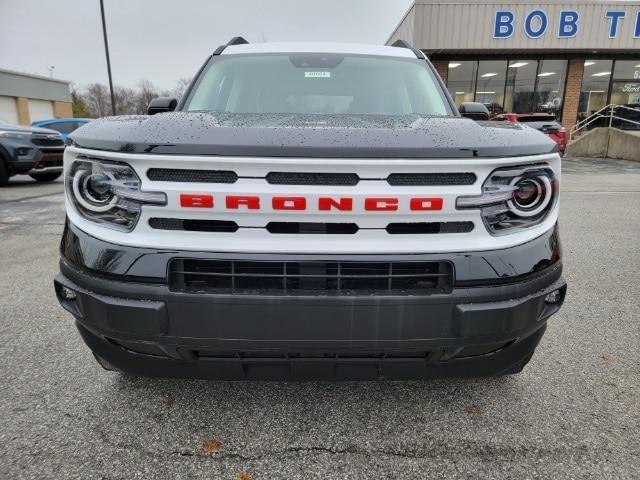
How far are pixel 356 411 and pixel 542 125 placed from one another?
14.3 m

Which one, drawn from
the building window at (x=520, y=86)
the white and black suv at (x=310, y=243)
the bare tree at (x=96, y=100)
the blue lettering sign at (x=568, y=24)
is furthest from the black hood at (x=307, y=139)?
the bare tree at (x=96, y=100)

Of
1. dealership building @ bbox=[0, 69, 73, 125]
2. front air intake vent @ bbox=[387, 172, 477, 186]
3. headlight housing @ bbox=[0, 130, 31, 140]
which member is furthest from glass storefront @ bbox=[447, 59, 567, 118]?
dealership building @ bbox=[0, 69, 73, 125]

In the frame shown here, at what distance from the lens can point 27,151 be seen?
9.16 metres

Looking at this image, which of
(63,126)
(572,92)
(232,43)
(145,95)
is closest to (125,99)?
(145,95)

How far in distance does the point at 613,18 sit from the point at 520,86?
396 cm

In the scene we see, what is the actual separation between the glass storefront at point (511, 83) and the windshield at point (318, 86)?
1793cm

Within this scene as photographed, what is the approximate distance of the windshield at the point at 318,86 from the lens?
2.66 metres

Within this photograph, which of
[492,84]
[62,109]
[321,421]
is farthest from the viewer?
[62,109]

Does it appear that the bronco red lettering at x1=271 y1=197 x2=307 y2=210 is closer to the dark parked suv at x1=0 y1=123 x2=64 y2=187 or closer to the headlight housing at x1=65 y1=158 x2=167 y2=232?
the headlight housing at x1=65 y1=158 x2=167 y2=232

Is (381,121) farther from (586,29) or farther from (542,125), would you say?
(586,29)

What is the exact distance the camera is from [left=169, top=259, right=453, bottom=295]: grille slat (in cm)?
147

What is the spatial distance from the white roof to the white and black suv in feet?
5.56

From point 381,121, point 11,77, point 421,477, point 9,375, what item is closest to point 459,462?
point 421,477

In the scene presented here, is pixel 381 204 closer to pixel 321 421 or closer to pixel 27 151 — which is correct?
pixel 321 421
